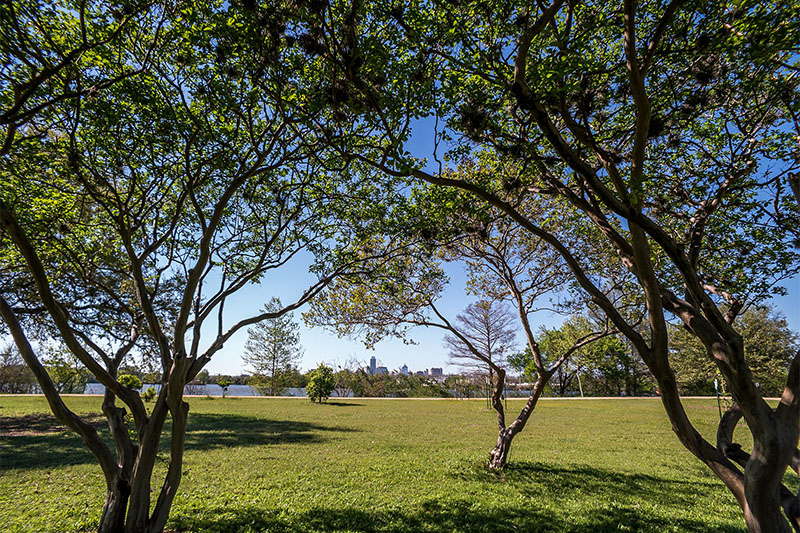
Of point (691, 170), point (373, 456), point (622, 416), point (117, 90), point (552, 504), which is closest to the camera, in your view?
point (117, 90)

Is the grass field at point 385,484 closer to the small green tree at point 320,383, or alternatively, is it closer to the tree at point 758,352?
the small green tree at point 320,383

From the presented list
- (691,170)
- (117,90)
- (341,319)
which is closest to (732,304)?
(691,170)

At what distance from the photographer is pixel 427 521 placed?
5316 mm

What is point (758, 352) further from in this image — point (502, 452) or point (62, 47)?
point (62, 47)

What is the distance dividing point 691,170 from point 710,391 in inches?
1532

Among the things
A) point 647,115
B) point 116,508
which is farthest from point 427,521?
point 647,115

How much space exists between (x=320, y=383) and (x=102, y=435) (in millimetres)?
14884

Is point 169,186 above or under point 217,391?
above

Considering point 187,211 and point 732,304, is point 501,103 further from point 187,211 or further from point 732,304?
point 187,211

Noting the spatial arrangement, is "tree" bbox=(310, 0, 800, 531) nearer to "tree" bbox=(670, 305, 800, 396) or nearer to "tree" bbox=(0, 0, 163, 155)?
"tree" bbox=(0, 0, 163, 155)

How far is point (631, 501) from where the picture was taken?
255 inches

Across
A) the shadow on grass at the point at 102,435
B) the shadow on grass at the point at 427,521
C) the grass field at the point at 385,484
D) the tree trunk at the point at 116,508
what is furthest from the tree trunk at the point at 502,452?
the tree trunk at the point at 116,508

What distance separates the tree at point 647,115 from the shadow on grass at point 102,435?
10.2 metres

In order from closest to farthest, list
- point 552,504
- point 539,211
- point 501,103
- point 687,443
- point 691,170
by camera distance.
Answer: point 687,443
point 501,103
point 691,170
point 552,504
point 539,211
